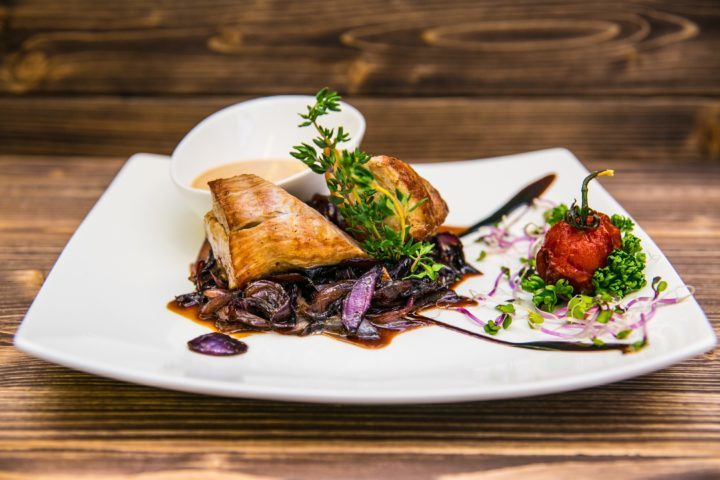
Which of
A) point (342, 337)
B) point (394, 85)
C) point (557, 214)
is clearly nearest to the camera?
point (342, 337)

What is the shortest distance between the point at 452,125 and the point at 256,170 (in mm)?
2190

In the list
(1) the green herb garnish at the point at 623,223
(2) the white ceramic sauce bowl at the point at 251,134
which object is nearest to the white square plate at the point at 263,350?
(1) the green herb garnish at the point at 623,223

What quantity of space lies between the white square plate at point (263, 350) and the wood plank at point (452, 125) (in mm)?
2050

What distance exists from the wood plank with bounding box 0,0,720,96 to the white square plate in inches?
80.7

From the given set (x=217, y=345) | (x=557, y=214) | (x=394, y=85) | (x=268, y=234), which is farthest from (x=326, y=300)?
(x=394, y=85)

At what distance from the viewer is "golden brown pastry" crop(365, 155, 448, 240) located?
2.68 meters

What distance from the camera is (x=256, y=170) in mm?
3252

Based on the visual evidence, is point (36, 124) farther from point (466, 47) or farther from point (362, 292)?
point (362, 292)

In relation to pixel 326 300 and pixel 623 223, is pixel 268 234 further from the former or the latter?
pixel 623 223

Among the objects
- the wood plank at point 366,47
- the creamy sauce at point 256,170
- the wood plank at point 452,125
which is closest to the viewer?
the creamy sauce at point 256,170

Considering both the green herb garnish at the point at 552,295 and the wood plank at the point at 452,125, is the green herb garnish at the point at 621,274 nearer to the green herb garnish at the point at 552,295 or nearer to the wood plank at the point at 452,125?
the green herb garnish at the point at 552,295

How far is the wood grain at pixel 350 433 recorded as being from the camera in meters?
1.92

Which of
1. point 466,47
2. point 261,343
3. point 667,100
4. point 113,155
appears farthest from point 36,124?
point 667,100

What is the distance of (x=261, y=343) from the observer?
2.34 meters
